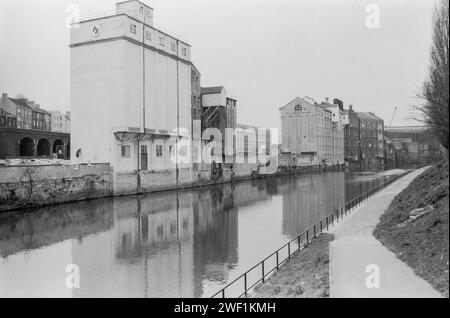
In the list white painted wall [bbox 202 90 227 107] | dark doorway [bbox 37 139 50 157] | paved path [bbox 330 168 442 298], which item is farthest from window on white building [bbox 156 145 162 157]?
paved path [bbox 330 168 442 298]

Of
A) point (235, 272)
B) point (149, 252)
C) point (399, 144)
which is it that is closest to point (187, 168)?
point (149, 252)

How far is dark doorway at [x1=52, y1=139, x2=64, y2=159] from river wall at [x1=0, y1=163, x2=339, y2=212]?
76.9ft

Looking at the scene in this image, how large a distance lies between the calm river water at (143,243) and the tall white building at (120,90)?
20.8 ft

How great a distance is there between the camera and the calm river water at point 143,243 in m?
13.2

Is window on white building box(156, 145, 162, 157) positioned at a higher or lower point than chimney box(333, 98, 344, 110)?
lower

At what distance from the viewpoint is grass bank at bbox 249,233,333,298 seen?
382 inches

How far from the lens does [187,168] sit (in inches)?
1895

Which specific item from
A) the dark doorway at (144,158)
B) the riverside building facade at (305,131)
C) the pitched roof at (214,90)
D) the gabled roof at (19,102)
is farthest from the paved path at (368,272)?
the gabled roof at (19,102)

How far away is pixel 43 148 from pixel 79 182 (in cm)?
2855

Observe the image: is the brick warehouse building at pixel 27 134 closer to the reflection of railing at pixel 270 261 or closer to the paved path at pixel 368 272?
the reflection of railing at pixel 270 261

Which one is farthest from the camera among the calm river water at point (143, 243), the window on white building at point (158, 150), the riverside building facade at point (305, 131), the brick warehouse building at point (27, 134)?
the riverside building facade at point (305, 131)

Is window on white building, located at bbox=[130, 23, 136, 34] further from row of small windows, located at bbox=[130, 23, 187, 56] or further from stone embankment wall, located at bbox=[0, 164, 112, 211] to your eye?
stone embankment wall, located at bbox=[0, 164, 112, 211]
